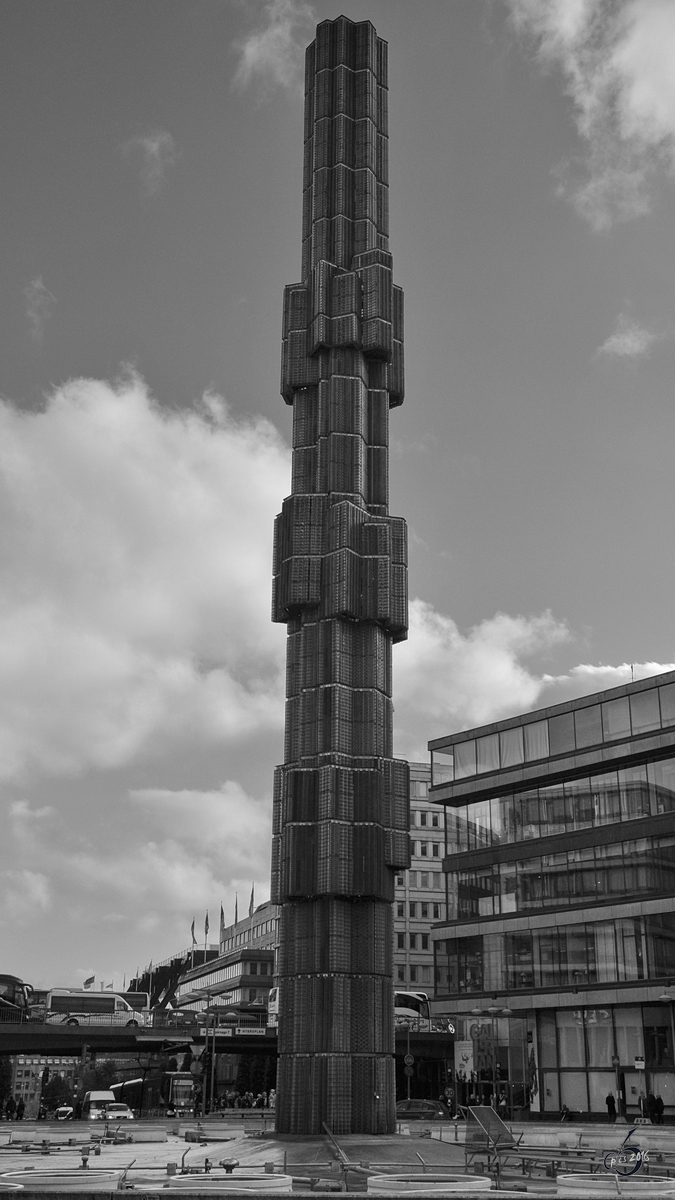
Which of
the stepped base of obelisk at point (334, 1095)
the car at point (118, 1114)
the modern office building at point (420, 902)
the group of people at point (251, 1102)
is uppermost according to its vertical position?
the modern office building at point (420, 902)

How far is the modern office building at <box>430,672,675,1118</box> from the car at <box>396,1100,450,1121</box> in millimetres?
4199

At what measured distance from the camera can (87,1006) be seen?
120m

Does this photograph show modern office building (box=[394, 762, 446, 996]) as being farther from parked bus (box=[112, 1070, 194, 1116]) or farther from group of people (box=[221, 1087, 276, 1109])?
group of people (box=[221, 1087, 276, 1109])

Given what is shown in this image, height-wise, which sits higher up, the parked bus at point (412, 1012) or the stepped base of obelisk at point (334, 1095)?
the parked bus at point (412, 1012)

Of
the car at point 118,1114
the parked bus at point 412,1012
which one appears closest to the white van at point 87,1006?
the parked bus at point 412,1012

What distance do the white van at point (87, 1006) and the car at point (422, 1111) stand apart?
5003 cm

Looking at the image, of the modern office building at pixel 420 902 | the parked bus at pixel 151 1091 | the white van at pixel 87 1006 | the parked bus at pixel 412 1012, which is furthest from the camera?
the modern office building at pixel 420 902

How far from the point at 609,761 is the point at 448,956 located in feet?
59.1

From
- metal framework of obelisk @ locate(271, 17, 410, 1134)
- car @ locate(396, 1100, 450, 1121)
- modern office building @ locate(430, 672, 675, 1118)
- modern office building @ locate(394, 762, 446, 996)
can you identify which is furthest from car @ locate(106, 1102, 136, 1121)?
modern office building @ locate(394, 762, 446, 996)

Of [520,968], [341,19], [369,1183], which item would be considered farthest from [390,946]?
[341,19]

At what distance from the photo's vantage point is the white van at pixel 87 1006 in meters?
116

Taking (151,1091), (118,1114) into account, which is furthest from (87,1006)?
(118,1114)

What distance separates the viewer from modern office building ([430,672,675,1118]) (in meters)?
67.4

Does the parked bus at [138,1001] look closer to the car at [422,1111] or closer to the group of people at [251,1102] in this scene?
the group of people at [251,1102]
